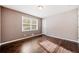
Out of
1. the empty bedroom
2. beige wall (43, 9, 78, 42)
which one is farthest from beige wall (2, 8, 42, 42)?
beige wall (43, 9, 78, 42)

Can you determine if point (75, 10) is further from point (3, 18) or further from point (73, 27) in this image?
point (3, 18)

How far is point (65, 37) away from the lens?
213 inches

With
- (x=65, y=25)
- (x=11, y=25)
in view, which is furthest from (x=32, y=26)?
(x=65, y=25)

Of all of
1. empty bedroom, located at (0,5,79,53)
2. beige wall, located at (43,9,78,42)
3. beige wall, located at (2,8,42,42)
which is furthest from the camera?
beige wall, located at (43,9,78,42)

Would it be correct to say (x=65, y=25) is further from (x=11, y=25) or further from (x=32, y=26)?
(x=11, y=25)

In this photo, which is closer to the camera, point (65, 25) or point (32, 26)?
point (65, 25)

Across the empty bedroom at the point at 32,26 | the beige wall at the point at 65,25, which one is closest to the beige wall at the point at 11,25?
the empty bedroom at the point at 32,26

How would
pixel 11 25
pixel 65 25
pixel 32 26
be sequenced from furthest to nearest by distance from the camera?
1. pixel 32 26
2. pixel 65 25
3. pixel 11 25

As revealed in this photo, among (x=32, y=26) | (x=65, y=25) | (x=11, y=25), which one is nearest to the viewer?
(x=11, y=25)

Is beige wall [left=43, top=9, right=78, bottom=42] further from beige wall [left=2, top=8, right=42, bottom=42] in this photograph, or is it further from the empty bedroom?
beige wall [left=2, top=8, right=42, bottom=42]

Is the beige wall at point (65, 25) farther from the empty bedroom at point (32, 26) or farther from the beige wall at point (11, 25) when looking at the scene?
the beige wall at point (11, 25)

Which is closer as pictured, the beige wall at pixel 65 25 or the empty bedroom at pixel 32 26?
the empty bedroom at pixel 32 26
